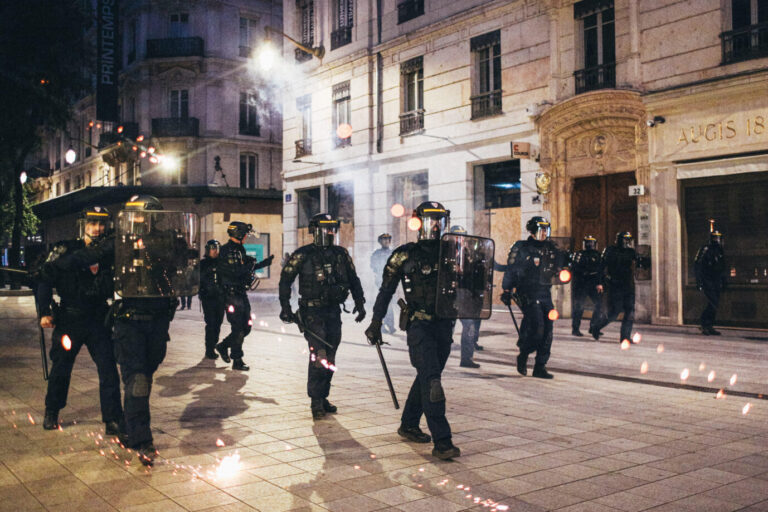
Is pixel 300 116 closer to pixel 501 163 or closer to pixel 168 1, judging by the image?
pixel 501 163

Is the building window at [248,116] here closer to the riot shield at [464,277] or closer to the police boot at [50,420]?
the police boot at [50,420]

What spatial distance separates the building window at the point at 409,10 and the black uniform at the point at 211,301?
1281 centimetres

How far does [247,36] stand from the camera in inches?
1361

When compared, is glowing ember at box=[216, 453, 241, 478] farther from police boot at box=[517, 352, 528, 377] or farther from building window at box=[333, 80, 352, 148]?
building window at box=[333, 80, 352, 148]

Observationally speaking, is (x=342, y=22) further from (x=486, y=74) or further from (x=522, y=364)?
(x=522, y=364)

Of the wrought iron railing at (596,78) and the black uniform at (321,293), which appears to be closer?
the black uniform at (321,293)

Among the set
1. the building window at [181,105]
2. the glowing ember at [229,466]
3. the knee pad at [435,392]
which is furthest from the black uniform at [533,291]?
the building window at [181,105]

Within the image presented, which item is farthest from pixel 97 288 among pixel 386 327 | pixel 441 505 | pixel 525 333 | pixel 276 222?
pixel 276 222

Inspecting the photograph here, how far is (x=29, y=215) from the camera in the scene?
37562 mm

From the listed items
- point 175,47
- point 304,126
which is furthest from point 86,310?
point 175,47

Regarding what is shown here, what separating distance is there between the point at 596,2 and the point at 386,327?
28.7ft

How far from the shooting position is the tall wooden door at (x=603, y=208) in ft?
50.7

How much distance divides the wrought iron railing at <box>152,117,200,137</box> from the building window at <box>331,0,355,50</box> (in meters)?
12.5

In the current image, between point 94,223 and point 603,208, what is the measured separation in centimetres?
1266
